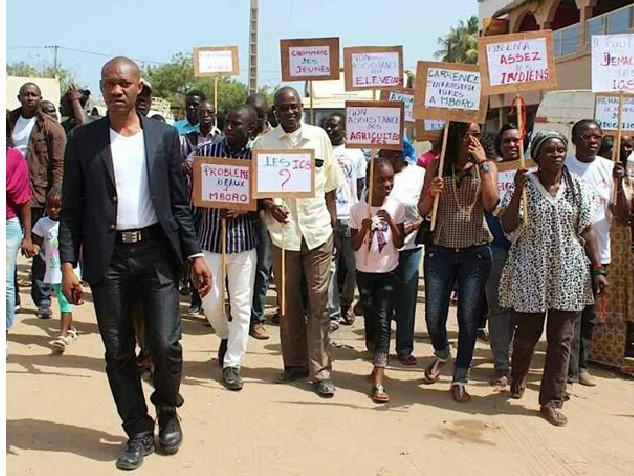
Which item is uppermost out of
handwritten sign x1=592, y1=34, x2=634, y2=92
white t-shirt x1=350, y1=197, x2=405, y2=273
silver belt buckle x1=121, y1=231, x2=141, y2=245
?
handwritten sign x1=592, y1=34, x2=634, y2=92

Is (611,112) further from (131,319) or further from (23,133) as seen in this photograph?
(23,133)

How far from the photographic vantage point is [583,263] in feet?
16.9

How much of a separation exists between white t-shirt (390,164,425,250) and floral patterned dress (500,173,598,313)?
3.38ft

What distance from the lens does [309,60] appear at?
6855mm

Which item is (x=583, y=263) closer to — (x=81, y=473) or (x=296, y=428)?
(x=296, y=428)

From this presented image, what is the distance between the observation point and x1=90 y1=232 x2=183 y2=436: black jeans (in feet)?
13.9

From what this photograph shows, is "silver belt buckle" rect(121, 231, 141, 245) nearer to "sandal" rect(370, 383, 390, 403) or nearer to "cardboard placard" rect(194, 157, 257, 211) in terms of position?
→ "cardboard placard" rect(194, 157, 257, 211)

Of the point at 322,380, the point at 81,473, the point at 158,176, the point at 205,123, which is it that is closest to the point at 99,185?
the point at 158,176

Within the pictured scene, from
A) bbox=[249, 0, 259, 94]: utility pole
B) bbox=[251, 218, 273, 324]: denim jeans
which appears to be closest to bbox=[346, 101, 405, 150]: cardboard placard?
bbox=[251, 218, 273, 324]: denim jeans

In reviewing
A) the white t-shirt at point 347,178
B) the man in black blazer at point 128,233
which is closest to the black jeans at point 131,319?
the man in black blazer at point 128,233

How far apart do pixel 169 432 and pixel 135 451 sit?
24 cm

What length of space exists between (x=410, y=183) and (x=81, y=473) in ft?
10.9

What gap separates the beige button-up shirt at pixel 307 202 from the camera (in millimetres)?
5609

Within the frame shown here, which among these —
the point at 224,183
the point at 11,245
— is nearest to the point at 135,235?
the point at 224,183
